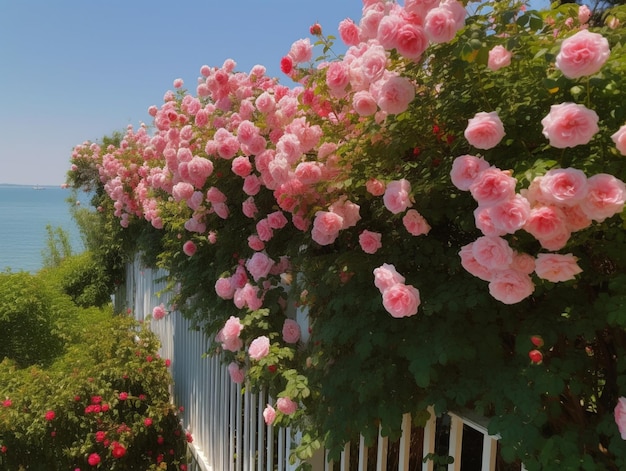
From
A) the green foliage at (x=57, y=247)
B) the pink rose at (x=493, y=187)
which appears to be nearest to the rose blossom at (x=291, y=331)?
the pink rose at (x=493, y=187)

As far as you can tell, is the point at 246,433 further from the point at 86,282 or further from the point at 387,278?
the point at 86,282

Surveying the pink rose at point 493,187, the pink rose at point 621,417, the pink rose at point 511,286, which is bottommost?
the pink rose at point 621,417

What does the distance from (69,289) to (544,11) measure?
32.0 ft

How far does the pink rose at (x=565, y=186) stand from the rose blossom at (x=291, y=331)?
146 cm

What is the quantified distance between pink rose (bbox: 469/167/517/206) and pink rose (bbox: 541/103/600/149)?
128 mm

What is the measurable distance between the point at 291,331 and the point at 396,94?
1261 mm

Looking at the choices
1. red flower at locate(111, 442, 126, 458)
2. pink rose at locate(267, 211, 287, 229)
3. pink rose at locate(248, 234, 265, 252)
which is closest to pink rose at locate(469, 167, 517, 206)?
pink rose at locate(267, 211, 287, 229)

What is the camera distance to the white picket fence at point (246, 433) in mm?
1609

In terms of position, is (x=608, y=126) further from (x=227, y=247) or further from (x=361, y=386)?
(x=227, y=247)

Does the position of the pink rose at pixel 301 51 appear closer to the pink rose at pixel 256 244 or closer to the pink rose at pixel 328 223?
the pink rose at pixel 328 223

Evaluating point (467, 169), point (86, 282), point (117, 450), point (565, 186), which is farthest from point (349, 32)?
point (86, 282)

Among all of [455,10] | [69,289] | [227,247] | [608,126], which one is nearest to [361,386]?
[608,126]

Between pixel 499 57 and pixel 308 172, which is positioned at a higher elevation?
A: pixel 499 57

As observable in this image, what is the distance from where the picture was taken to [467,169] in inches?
48.4
